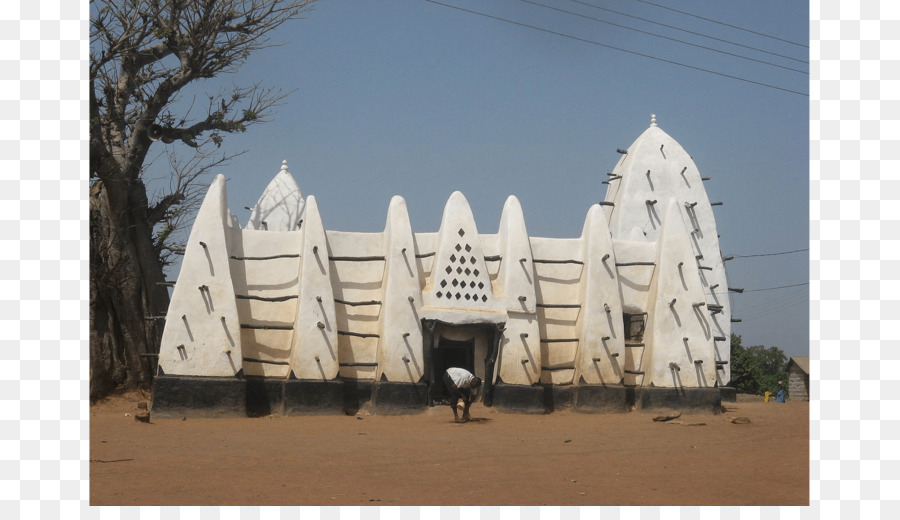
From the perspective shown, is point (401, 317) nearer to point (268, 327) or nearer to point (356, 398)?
point (356, 398)

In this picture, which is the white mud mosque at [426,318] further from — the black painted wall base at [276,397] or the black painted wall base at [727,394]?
the black painted wall base at [727,394]

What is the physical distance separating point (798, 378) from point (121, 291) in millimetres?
26785

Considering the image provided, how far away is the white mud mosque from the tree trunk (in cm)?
219

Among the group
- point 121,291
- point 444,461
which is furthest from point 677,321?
point 121,291

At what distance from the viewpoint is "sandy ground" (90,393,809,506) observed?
9.22 meters

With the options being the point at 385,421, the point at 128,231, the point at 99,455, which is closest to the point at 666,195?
the point at 385,421

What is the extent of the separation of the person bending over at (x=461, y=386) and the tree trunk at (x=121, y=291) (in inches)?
257

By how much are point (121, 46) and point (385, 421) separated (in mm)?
9064

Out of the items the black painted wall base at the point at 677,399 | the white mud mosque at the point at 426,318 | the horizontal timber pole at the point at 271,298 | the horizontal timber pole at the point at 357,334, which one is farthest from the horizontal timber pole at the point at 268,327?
the black painted wall base at the point at 677,399

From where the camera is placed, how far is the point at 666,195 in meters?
22.7

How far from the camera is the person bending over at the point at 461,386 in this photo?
15188mm

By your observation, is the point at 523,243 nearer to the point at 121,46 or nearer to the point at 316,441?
the point at 316,441

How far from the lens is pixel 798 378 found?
3550 centimetres

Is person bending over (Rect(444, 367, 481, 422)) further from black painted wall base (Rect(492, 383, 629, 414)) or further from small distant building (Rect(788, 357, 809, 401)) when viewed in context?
small distant building (Rect(788, 357, 809, 401))
